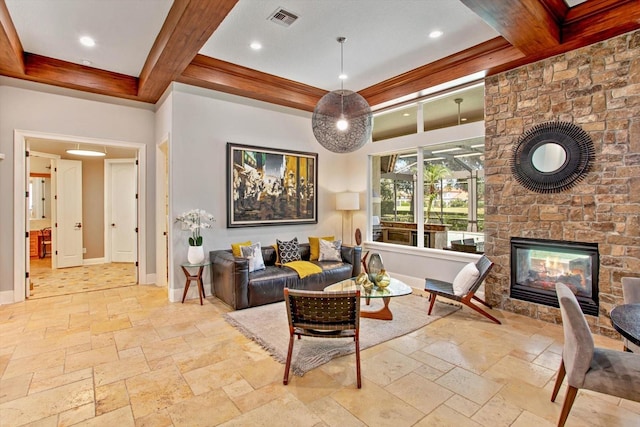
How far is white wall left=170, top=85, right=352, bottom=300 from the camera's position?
4.74 meters

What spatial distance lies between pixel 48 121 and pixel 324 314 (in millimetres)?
5097

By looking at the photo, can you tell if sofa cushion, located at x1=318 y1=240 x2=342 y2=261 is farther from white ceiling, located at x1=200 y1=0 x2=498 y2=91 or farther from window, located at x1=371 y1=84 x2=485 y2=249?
white ceiling, located at x1=200 y1=0 x2=498 y2=91

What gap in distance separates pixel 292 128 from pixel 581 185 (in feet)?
14.4

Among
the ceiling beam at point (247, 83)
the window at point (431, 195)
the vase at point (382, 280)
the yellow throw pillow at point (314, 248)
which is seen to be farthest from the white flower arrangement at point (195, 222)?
the window at point (431, 195)

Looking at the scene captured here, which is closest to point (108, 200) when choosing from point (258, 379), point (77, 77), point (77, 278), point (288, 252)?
point (77, 278)

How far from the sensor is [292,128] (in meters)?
5.96

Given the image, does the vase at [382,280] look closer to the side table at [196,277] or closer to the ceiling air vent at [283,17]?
the side table at [196,277]

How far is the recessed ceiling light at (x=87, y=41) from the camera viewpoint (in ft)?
12.4

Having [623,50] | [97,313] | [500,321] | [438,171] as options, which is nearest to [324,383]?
[500,321]

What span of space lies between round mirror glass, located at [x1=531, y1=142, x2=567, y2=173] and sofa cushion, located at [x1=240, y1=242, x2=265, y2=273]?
12.7 ft

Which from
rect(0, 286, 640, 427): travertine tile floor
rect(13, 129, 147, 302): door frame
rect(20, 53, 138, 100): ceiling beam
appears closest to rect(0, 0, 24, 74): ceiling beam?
rect(20, 53, 138, 100): ceiling beam

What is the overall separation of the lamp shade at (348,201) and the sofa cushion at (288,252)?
1.43m

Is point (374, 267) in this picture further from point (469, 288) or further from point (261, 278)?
point (261, 278)

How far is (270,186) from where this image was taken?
221 inches
